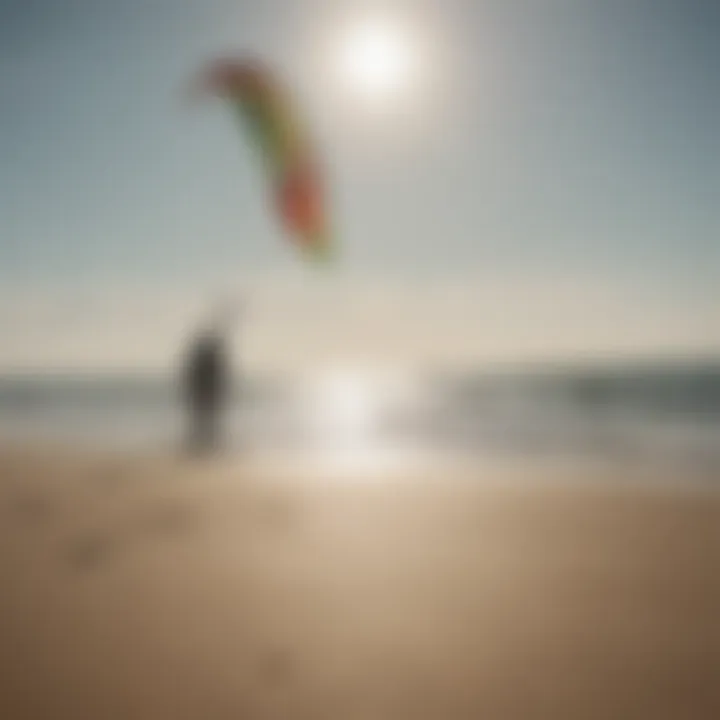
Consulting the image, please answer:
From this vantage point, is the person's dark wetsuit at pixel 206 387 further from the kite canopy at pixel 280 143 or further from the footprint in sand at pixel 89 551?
the footprint in sand at pixel 89 551

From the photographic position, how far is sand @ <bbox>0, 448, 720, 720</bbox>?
1.67m

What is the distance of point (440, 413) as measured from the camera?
5.01 metres

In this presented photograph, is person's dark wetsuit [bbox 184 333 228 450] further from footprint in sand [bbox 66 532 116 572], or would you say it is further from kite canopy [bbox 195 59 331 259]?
footprint in sand [bbox 66 532 116 572]

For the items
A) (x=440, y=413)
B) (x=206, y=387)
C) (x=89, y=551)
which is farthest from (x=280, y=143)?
(x=440, y=413)

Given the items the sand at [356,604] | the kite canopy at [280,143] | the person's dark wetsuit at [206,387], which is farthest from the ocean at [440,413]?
the kite canopy at [280,143]

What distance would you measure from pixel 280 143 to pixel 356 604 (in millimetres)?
1473

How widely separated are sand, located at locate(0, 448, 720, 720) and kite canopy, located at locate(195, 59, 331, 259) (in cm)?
93

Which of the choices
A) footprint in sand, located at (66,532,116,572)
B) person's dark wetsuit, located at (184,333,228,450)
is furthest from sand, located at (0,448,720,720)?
person's dark wetsuit, located at (184,333,228,450)

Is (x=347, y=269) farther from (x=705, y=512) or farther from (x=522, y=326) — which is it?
(x=705, y=512)

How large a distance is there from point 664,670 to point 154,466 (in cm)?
217

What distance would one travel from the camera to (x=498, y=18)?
8.21 ft

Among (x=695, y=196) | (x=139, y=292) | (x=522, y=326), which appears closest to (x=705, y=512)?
(x=522, y=326)

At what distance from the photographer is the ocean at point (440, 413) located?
3.24 metres

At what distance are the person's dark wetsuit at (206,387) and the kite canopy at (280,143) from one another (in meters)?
0.48
